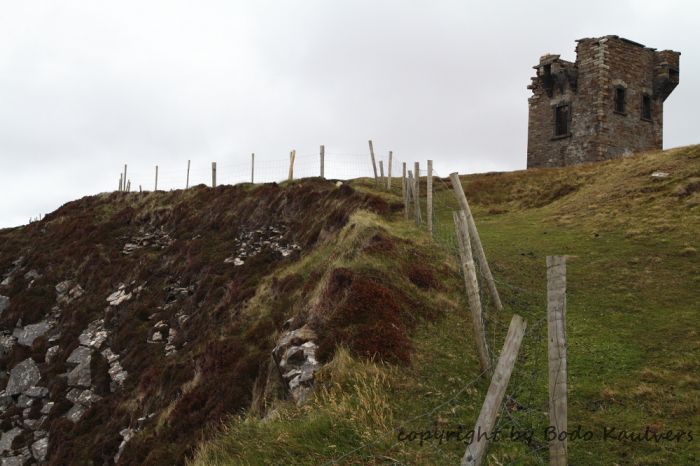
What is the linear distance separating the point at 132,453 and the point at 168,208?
2296 centimetres

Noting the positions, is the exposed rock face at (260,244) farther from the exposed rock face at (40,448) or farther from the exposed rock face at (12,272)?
the exposed rock face at (12,272)

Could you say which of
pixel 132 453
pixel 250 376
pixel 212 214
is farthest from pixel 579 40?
pixel 132 453

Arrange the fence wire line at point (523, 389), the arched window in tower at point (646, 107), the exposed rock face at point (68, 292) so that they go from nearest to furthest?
the fence wire line at point (523, 389), the exposed rock face at point (68, 292), the arched window in tower at point (646, 107)

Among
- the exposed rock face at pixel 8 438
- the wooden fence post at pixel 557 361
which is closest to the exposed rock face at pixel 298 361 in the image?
the wooden fence post at pixel 557 361

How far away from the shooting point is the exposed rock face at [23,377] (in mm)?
21672

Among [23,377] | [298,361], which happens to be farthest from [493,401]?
[23,377]

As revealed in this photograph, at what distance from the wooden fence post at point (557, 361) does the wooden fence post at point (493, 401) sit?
43 centimetres

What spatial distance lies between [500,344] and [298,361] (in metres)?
4.07

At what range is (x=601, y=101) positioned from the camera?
115ft

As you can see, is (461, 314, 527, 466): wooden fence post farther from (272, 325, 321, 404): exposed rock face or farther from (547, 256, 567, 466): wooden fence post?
(272, 325, 321, 404): exposed rock face

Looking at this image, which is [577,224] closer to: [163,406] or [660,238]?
[660,238]

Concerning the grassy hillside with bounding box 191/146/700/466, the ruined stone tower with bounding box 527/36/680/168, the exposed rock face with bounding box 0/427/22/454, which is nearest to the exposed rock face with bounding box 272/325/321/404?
the grassy hillside with bounding box 191/146/700/466

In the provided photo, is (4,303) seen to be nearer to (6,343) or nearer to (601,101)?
(6,343)

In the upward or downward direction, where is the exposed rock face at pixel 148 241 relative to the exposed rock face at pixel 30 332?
upward
